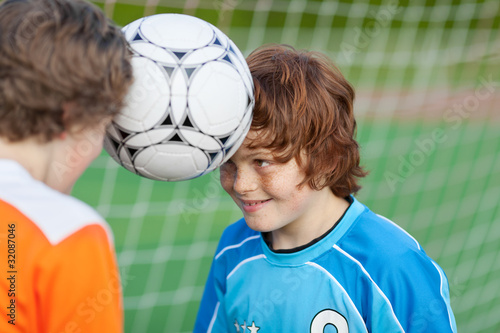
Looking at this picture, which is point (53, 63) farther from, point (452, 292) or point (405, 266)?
point (452, 292)

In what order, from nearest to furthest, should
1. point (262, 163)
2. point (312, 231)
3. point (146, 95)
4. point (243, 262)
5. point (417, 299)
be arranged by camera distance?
point (146, 95) < point (417, 299) < point (262, 163) < point (312, 231) < point (243, 262)

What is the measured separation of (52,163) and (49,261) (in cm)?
24

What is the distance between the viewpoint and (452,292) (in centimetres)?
369

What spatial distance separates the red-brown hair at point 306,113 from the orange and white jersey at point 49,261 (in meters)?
0.67

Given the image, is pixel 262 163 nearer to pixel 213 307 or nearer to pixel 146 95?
pixel 146 95

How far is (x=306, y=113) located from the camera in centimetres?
180

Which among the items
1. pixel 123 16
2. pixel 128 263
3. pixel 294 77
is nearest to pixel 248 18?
pixel 123 16

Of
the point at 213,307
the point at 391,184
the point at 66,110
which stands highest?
the point at 66,110

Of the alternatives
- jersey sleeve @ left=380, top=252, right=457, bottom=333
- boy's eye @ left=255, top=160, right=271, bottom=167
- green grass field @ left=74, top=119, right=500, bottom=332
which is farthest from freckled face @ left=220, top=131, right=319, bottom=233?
green grass field @ left=74, top=119, right=500, bottom=332

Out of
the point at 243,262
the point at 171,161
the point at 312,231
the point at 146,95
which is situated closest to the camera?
the point at 146,95

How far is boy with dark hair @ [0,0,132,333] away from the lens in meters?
1.19

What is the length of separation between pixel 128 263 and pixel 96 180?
4.63 ft

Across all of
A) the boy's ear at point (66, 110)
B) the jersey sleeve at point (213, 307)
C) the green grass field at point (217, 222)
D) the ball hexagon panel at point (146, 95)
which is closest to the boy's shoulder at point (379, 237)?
the jersey sleeve at point (213, 307)

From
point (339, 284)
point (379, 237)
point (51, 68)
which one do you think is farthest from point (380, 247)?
point (51, 68)
